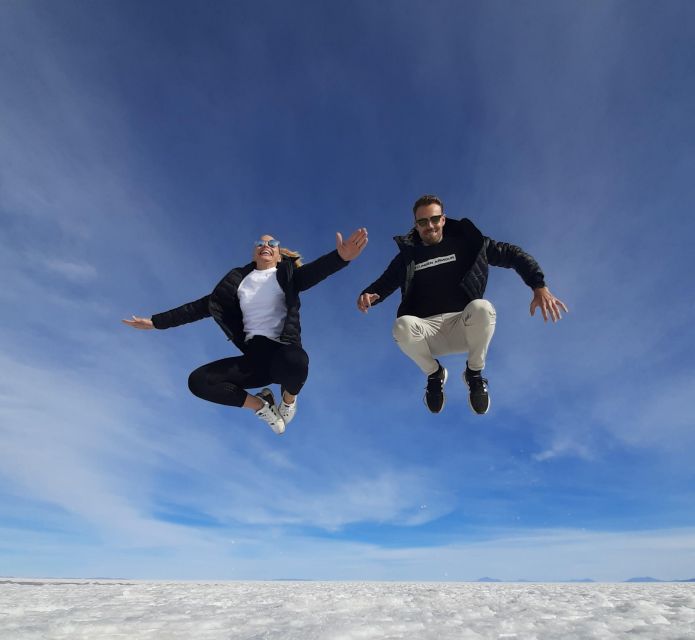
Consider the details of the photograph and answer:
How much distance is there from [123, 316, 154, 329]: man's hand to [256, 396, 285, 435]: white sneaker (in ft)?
7.45

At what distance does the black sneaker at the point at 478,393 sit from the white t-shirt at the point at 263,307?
9.79 ft

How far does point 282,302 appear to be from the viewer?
23.4 feet

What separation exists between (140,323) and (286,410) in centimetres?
278

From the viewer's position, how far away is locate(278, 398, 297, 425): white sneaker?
7.61m

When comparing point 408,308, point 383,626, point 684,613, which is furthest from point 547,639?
point 408,308

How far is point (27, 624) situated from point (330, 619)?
133cm

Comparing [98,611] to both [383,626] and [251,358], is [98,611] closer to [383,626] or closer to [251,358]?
[383,626]

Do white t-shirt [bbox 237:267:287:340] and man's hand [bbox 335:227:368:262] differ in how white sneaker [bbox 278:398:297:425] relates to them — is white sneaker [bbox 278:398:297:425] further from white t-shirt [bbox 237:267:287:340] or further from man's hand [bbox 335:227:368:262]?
man's hand [bbox 335:227:368:262]

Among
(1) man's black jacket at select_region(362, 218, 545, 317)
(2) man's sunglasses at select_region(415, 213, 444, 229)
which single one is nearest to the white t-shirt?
(1) man's black jacket at select_region(362, 218, 545, 317)

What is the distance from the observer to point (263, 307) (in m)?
7.09

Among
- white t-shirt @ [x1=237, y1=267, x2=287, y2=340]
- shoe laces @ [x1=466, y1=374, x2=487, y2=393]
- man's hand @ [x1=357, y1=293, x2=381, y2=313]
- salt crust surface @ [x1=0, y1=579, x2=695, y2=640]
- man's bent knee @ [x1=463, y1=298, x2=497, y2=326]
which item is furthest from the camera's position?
shoe laces @ [x1=466, y1=374, x2=487, y2=393]

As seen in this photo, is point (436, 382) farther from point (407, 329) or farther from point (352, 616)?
point (352, 616)

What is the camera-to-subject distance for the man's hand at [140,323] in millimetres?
7816

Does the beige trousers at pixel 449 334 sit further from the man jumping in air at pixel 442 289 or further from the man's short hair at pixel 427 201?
the man's short hair at pixel 427 201
